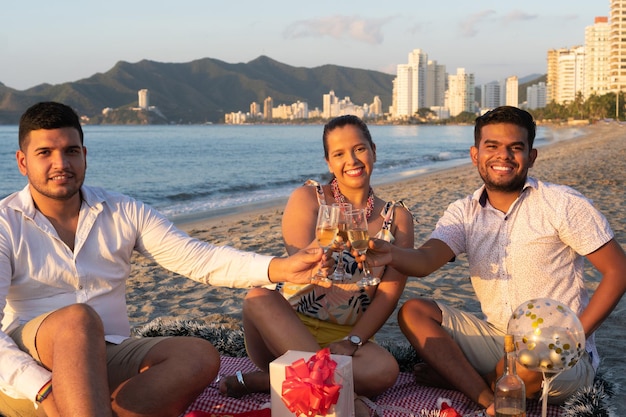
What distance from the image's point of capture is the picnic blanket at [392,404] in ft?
11.5

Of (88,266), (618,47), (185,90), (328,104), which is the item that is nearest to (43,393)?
(88,266)

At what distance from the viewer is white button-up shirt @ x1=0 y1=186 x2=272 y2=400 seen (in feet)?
10.6

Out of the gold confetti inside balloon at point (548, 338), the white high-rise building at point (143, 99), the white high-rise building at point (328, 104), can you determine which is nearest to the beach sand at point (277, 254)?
the gold confetti inside balloon at point (548, 338)

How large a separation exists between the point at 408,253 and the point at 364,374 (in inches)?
27.0

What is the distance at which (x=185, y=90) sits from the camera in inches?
5659

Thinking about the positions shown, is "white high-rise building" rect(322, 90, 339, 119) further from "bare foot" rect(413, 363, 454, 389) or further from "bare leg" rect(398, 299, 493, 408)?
"bare leg" rect(398, 299, 493, 408)

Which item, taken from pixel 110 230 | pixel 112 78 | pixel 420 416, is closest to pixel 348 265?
pixel 420 416

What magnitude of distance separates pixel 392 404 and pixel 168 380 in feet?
4.12

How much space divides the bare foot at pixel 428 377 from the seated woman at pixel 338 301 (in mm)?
293

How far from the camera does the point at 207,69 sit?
163 m

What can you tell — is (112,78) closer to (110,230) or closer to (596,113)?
(596,113)

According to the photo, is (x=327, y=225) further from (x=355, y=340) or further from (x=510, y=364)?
(x=510, y=364)

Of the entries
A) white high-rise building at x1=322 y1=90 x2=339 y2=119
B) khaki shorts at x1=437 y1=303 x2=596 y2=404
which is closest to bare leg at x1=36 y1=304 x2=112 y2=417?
khaki shorts at x1=437 y1=303 x2=596 y2=404

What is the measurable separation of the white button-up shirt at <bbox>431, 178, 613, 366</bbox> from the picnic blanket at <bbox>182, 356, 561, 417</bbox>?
0.47 metres
